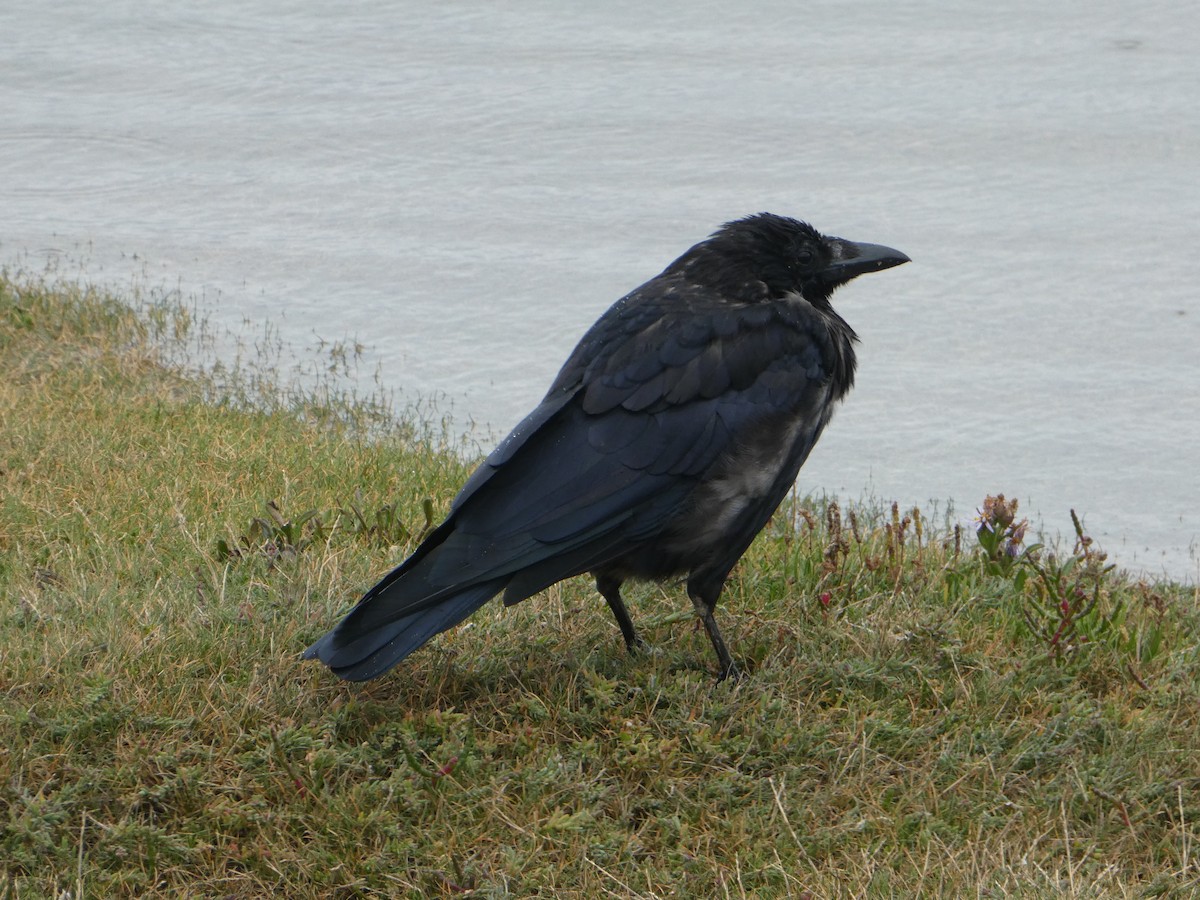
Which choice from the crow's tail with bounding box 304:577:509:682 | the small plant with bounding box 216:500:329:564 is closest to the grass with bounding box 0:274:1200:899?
the small plant with bounding box 216:500:329:564

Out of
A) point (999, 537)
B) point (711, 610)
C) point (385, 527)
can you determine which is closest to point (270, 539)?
point (385, 527)

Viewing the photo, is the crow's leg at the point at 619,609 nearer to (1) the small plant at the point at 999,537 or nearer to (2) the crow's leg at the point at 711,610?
(2) the crow's leg at the point at 711,610

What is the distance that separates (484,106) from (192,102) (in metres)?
2.08

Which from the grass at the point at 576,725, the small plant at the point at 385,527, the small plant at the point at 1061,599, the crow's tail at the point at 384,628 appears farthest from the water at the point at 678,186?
the crow's tail at the point at 384,628

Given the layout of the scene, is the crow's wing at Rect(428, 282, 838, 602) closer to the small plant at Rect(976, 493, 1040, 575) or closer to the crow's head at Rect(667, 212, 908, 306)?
the crow's head at Rect(667, 212, 908, 306)

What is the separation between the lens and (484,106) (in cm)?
1062

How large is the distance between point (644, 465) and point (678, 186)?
583 centimetres

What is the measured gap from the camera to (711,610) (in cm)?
419

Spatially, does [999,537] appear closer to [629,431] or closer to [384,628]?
[629,431]

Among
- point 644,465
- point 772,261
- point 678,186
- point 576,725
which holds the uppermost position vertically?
point 772,261

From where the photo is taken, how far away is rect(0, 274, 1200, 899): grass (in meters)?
3.45

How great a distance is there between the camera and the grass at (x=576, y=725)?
11.3 ft

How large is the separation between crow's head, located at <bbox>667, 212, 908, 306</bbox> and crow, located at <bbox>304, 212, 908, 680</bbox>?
10 millimetres

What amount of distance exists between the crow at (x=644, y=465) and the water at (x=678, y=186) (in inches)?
91.6
